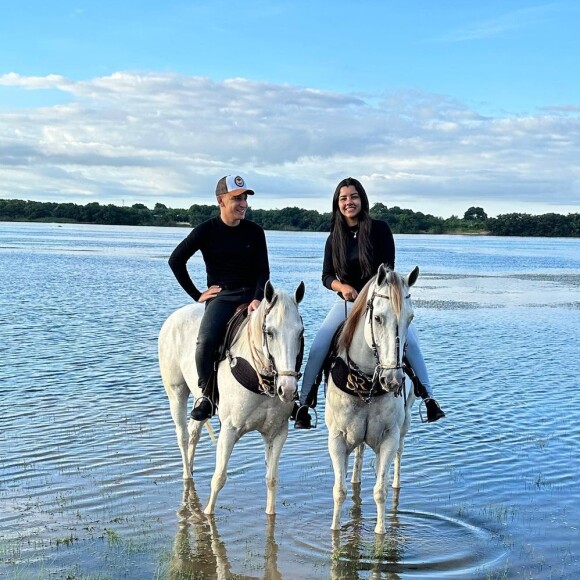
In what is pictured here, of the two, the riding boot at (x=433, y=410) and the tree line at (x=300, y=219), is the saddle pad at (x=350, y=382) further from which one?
the tree line at (x=300, y=219)

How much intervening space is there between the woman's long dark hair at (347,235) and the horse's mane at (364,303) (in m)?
0.53

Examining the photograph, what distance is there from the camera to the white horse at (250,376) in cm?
640

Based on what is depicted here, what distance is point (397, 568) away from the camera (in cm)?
670

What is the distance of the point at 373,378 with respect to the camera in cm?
654

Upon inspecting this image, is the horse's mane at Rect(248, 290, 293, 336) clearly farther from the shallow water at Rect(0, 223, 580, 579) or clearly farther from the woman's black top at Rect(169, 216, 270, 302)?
the shallow water at Rect(0, 223, 580, 579)

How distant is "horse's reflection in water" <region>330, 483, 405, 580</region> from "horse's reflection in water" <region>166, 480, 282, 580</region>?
0.54 metres

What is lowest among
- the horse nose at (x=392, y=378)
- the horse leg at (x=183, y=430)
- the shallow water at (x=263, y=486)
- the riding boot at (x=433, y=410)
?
the shallow water at (x=263, y=486)

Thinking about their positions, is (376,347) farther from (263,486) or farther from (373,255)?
(263,486)

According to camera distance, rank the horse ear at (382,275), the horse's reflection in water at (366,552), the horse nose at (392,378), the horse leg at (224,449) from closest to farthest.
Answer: the horse nose at (392,378) → the horse ear at (382,275) → the horse's reflection in water at (366,552) → the horse leg at (224,449)

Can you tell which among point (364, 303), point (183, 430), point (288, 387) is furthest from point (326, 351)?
point (183, 430)

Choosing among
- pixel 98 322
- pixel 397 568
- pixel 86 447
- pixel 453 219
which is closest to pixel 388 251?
pixel 397 568

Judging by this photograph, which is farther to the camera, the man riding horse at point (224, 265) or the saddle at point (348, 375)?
the man riding horse at point (224, 265)

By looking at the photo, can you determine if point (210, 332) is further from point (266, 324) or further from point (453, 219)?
point (453, 219)

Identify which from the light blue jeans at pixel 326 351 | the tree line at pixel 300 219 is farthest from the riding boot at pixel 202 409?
the tree line at pixel 300 219
